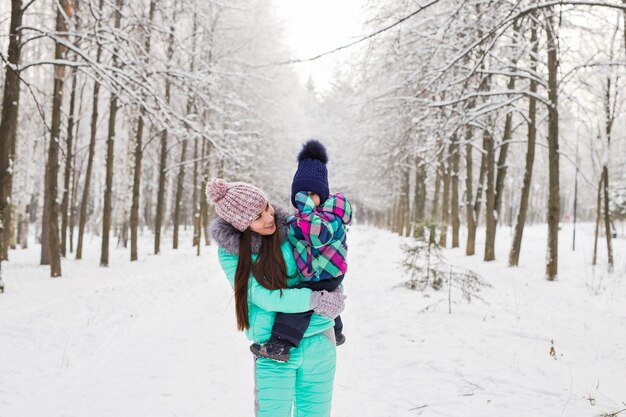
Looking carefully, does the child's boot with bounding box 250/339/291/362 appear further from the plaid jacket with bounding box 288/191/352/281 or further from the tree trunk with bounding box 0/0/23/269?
the tree trunk with bounding box 0/0/23/269

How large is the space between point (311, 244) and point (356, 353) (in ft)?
12.5

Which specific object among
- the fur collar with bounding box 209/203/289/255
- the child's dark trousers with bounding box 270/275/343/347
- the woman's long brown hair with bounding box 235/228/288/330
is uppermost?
the fur collar with bounding box 209/203/289/255

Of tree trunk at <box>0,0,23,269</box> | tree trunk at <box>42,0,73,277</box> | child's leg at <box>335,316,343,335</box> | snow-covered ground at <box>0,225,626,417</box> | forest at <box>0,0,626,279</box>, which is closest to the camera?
child's leg at <box>335,316,343,335</box>

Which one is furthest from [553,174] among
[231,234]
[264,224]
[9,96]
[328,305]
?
[9,96]

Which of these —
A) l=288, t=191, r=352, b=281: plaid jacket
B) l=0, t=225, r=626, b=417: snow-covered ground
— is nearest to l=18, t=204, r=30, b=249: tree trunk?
l=0, t=225, r=626, b=417: snow-covered ground

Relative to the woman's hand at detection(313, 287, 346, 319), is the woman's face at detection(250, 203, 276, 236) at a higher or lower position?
higher

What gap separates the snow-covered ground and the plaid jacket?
2.14 meters

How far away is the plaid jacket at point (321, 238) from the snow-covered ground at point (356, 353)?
84.3 inches

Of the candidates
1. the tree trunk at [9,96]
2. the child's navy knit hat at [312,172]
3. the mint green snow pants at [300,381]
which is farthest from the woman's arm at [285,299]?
the tree trunk at [9,96]

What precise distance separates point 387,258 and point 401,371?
1084cm

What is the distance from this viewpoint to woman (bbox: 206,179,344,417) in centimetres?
203

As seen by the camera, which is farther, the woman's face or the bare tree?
the bare tree

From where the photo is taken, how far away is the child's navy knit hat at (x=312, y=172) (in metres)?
2.22

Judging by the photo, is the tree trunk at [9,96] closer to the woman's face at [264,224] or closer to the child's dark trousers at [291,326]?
the woman's face at [264,224]
